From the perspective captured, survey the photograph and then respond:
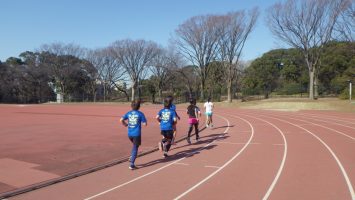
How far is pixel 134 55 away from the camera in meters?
55.8

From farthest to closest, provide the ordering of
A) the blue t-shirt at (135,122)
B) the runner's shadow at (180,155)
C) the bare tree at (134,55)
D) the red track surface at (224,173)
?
the bare tree at (134,55) < the runner's shadow at (180,155) < the blue t-shirt at (135,122) < the red track surface at (224,173)

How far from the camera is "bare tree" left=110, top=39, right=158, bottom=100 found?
5531cm

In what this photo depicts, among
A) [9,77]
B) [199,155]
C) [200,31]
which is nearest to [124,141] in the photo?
[199,155]

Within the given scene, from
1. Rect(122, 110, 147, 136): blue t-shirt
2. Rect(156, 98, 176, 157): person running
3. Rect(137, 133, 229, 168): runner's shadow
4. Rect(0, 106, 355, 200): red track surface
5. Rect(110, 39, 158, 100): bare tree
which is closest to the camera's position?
Rect(0, 106, 355, 200): red track surface

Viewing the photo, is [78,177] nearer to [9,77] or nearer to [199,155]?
[199,155]

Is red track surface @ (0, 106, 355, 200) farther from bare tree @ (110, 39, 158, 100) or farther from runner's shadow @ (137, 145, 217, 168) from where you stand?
bare tree @ (110, 39, 158, 100)

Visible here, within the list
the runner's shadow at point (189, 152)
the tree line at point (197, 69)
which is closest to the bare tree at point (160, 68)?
the tree line at point (197, 69)

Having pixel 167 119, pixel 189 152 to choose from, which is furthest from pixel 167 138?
pixel 189 152

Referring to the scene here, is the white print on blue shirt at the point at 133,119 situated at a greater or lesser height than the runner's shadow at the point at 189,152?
greater

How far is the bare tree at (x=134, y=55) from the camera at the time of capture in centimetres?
5531

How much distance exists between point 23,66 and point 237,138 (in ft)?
206

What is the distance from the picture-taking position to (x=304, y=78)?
5409 cm

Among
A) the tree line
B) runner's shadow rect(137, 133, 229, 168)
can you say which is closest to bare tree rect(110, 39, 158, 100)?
the tree line

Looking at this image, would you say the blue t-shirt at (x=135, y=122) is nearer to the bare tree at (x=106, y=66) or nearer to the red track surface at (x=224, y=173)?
the red track surface at (x=224, y=173)
